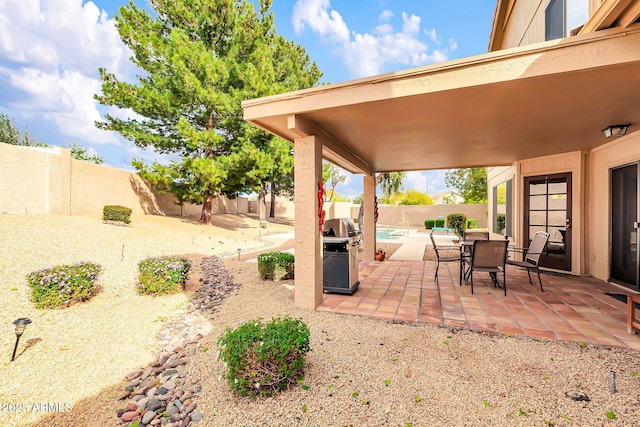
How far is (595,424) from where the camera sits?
1.72 m

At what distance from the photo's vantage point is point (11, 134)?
17.1 m

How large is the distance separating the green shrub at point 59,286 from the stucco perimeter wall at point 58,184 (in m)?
6.74

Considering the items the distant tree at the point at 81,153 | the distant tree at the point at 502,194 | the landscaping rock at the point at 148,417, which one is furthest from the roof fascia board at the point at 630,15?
the distant tree at the point at 81,153

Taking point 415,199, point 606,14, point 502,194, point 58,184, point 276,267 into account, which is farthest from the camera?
point 415,199

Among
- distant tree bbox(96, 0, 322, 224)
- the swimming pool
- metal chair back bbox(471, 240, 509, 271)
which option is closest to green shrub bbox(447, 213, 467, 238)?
the swimming pool

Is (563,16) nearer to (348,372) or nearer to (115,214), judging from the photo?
(348,372)

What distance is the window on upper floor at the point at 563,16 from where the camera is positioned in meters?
3.75

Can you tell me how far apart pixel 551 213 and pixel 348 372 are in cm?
599

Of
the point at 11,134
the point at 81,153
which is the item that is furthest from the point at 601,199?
the point at 81,153

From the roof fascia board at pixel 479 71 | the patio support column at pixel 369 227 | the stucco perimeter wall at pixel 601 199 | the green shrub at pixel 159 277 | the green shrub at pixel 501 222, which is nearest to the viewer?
the roof fascia board at pixel 479 71

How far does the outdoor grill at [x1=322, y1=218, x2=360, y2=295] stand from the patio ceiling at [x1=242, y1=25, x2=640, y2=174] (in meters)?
1.31

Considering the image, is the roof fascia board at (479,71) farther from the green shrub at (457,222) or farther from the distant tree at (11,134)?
the distant tree at (11,134)

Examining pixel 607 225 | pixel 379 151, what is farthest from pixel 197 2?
pixel 607 225

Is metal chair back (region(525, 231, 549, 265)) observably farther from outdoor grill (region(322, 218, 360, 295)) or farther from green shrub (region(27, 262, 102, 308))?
green shrub (region(27, 262, 102, 308))
